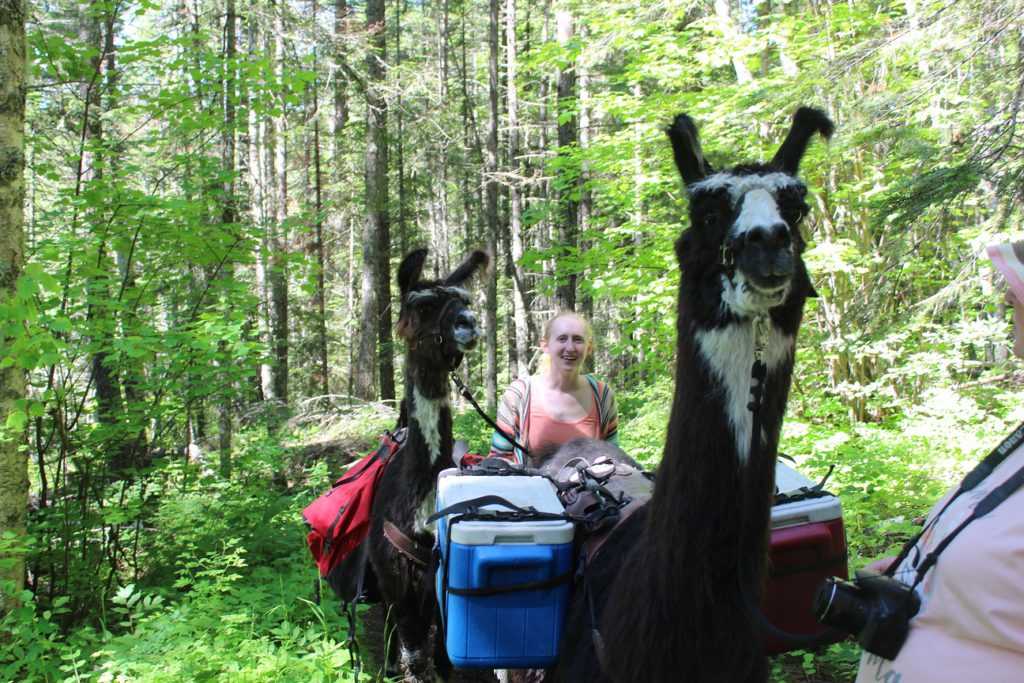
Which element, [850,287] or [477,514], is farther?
[850,287]

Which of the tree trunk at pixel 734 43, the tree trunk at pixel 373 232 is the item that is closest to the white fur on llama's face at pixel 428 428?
the tree trunk at pixel 734 43

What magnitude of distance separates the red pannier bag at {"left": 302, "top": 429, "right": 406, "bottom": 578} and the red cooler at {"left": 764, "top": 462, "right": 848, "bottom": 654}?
9.44 ft

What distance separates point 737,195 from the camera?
6.48 ft

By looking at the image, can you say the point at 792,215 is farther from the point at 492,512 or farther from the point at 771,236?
the point at 492,512

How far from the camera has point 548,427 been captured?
14.2 feet

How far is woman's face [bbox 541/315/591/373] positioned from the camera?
432 cm

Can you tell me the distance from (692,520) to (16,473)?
423 cm

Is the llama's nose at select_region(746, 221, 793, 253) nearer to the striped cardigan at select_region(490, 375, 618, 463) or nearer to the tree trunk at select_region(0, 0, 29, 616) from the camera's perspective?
the striped cardigan at select_region(490, 375, 618, 463)

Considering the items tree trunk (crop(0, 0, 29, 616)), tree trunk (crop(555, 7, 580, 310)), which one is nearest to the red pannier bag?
tree trunk (crop(0, 0, 29, 616))

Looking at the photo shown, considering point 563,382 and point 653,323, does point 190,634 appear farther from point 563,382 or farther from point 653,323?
point 653,323

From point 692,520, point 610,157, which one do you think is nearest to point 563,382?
point 692,520

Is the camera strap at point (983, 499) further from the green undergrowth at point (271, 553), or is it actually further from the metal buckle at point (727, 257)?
the green undergrowth at point (271, 553)

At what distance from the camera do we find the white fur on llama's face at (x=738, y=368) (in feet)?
6.10

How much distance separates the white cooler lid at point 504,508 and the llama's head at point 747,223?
1.14 m
